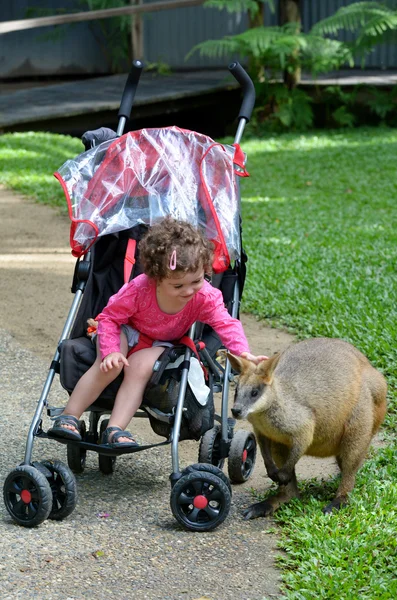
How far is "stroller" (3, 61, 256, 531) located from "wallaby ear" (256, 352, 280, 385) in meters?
0.31

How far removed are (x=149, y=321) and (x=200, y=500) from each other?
2.74ft

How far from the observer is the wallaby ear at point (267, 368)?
3.78 metres

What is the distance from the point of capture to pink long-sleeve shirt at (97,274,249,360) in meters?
4.05

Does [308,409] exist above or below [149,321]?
below

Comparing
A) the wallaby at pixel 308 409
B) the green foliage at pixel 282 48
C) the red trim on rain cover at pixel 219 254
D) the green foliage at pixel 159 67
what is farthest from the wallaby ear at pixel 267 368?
Result: the green foliage at pixel 159 67

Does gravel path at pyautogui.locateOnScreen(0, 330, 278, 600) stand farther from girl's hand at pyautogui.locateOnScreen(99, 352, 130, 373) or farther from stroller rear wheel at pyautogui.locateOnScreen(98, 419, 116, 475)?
girl's hand at pyautogui.locateOnScreen(99, 352, 130, 373)

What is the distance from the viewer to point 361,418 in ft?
13.1

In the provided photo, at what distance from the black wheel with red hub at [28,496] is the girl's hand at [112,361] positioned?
0.50 meters

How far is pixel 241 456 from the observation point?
4.18 metres

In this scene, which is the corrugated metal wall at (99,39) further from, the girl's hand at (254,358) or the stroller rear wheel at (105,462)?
the girl's hand at (254,358)

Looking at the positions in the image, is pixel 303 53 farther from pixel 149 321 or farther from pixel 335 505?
pixel 335 505

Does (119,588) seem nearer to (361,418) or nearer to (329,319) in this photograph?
(361,418)

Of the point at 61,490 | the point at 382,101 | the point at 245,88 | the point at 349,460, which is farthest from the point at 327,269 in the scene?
the point at 382,101

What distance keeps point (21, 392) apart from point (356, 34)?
1390 cm
